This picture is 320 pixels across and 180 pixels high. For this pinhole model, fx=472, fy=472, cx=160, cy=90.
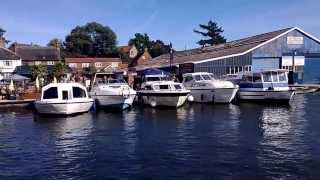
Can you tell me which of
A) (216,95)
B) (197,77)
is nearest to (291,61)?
(197,77)

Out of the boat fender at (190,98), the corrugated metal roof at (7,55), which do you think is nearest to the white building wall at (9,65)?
the corrugated metal roof at (7,55)

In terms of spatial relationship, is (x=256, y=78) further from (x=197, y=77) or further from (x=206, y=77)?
(x=197, y=77)

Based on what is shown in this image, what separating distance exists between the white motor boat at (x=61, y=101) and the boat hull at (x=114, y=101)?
272 centimetres

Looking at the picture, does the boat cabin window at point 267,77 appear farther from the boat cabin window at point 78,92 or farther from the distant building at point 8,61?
the distant building at point 8,61

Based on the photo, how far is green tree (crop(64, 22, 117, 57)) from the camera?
455ft

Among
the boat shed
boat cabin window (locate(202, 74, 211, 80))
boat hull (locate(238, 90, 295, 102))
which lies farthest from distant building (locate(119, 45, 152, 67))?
boat hull (locate(238, 90, 295, 102))

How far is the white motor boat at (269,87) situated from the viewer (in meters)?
44.2

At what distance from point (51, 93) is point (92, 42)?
106 metres

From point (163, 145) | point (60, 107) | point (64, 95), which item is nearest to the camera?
point (163, 145)

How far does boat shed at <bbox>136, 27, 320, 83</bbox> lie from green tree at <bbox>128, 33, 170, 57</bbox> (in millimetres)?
64411

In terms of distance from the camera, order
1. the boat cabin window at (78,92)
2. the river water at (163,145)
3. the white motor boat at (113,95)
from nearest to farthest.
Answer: the river water at (163,145)
the boat cabin window at (78,92)
the white motor boat at (113,95)

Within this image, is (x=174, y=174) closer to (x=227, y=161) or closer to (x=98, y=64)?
(x=227, y=161)

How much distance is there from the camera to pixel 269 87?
146 feet

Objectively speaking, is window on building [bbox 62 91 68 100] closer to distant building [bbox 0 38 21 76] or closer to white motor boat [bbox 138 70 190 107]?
white motor boat [bbox 138 70 190 107]
